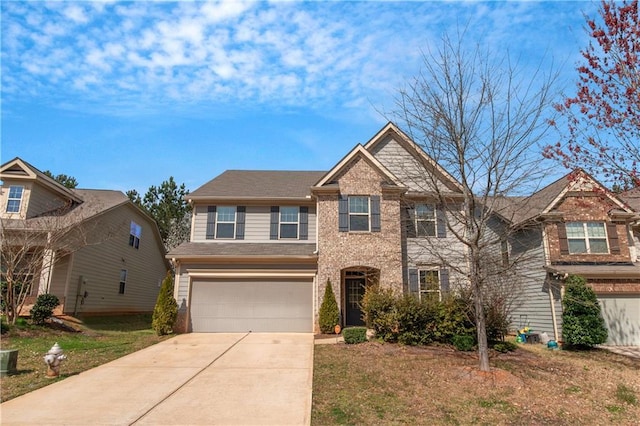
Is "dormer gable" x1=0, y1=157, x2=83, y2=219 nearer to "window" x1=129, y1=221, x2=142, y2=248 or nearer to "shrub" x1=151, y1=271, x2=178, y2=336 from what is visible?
"window" x1=129, y1=221, x2=142, y2=248

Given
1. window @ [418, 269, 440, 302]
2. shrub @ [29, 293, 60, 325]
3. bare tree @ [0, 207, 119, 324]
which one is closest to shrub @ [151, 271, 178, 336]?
shrub @ [29, 293, 60, 325]

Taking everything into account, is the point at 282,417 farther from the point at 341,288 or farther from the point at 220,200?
the point at 220,200

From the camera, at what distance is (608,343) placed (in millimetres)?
14906

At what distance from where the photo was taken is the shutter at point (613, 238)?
15789 millimetres

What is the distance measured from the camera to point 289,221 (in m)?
17.7

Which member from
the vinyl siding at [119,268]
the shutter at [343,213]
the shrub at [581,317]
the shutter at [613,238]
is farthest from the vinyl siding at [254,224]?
the shutter at [613,238]

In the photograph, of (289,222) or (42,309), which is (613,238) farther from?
(42,309)

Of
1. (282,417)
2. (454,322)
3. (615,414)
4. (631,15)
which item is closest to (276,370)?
(282,417)

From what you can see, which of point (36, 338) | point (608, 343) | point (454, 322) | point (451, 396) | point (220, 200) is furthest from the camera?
point (220, 200)

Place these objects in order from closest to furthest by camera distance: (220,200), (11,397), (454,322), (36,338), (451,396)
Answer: (11,397)
(451,396)
(454,322)
(36,338)
(220,200)

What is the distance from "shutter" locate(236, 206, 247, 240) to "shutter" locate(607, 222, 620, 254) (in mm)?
15204

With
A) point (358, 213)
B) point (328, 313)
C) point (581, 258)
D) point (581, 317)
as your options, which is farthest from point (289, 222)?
point (581, 258)

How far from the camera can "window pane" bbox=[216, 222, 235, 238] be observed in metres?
17.5

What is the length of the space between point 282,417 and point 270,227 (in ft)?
38.3
